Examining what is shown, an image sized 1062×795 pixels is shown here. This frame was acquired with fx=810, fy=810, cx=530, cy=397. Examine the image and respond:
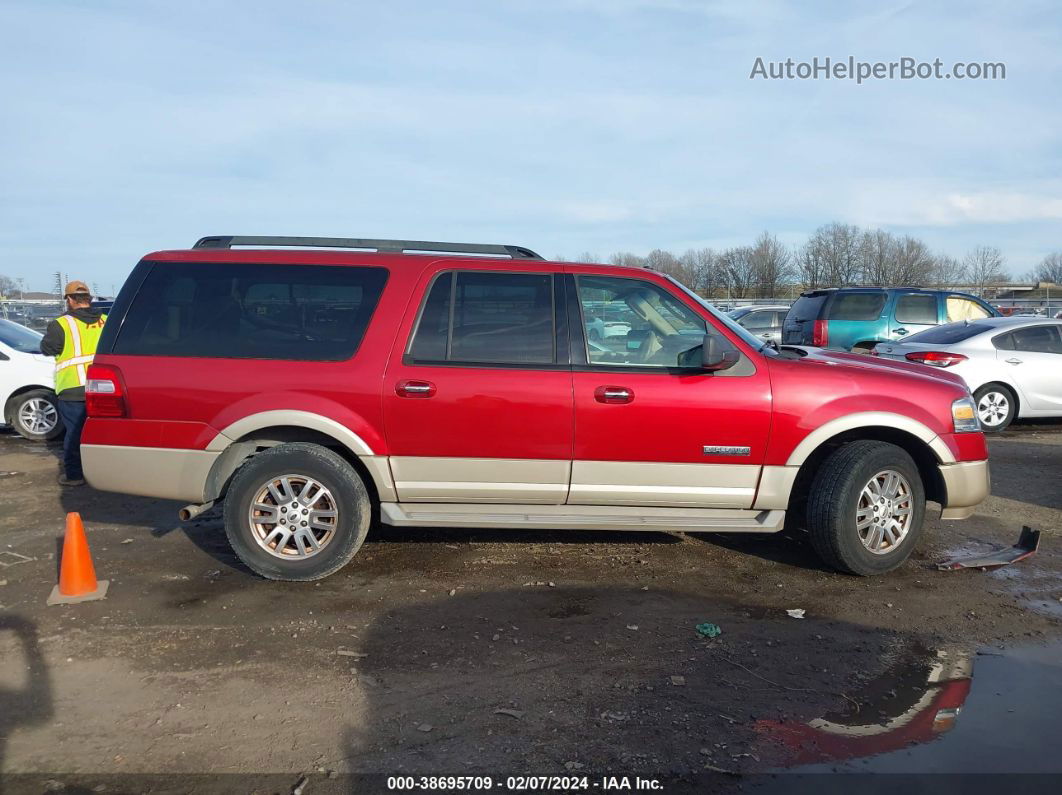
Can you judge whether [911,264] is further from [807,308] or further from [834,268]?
[807,308]

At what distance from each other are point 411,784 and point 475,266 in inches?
124

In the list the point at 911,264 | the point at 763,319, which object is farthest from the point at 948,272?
the point at 763,319

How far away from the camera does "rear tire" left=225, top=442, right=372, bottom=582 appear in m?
4.93

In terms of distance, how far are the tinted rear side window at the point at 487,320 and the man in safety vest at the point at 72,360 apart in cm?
413

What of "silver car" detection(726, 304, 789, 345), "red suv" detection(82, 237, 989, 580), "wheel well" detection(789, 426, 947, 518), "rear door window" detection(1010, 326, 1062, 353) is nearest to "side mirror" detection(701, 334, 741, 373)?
"red suv" detection(82, 237, 989, 580)

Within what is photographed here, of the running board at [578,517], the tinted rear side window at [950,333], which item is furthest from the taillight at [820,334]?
the running board at [578,517]

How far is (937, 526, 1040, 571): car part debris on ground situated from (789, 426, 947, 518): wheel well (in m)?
0.48

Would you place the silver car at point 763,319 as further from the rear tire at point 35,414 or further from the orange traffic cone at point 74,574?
the orange traffic cone at point 74,574

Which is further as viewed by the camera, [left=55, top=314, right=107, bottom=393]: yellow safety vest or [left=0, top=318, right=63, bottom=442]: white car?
[left=0, top=318, right=63, bottom=442]: white car

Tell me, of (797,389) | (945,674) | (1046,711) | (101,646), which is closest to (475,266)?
(797,389)

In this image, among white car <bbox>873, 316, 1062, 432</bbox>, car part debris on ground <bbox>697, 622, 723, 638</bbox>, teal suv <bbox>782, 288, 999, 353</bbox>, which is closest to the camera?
car part debris on ground <bbox>697, 622, 723, 638</bbox>

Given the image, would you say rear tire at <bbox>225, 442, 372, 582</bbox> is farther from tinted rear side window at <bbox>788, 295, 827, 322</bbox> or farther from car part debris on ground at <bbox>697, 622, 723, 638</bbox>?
tinted rear side window at <bbox>788, 295, 827, 322</bbox>

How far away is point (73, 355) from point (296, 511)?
3.93 m

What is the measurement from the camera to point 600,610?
4.60 m
